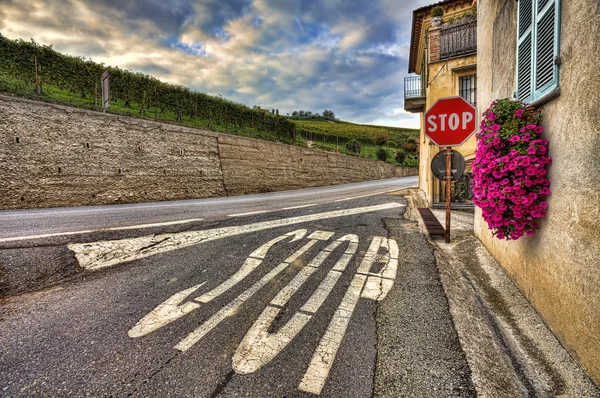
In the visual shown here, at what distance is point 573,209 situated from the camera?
6.64 ft

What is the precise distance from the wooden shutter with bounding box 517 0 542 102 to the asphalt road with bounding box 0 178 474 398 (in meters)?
2.37

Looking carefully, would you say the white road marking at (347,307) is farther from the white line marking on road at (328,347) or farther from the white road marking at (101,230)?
the white road marking at (101,230)

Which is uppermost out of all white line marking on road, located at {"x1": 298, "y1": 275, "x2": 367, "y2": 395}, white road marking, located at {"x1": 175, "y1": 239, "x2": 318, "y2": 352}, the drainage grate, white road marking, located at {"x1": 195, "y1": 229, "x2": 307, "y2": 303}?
the drainage grate

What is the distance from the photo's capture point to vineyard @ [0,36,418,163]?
987 cm

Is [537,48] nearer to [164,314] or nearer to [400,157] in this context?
[164,314]

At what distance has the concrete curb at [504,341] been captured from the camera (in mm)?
1695

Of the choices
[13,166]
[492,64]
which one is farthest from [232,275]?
[13,166]

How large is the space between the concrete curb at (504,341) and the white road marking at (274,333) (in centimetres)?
125

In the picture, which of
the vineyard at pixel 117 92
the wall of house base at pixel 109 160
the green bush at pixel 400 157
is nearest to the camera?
the wall of house base at pixel 109 160

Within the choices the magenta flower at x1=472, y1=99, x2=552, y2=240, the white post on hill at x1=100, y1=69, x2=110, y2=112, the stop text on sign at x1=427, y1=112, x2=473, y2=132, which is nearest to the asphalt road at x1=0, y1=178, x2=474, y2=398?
the magenta flower at x1=472, y1=99, x2=552, y2=240

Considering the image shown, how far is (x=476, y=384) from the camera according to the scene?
65.4 inches

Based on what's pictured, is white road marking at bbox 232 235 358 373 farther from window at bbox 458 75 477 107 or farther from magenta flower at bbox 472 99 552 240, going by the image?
window at bbox 458 75 477 107

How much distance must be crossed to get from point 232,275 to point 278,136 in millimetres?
19032

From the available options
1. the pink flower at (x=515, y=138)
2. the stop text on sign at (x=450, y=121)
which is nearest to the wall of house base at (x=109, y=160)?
the stop text on sign at (x=450, y=121)
